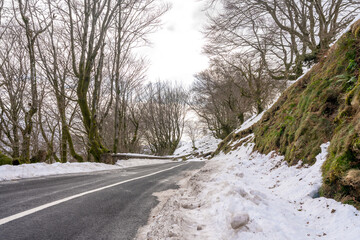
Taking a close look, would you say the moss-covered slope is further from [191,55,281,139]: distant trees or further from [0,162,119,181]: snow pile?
[191,55,281,139]: distant trees

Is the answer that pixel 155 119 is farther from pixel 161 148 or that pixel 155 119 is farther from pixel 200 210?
pixel 200 210

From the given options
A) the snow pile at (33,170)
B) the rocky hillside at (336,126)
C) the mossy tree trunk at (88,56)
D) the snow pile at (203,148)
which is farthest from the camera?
the snow pile at (203,148)

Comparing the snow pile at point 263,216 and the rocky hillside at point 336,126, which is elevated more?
the rocky hillside at point 336,126

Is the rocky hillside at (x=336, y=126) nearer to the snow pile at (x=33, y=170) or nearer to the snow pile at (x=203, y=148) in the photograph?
the snow pile at (x=33, y=170)

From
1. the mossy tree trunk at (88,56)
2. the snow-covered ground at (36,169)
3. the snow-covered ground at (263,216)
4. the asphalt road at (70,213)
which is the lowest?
the snow-covered ground at (263,216)

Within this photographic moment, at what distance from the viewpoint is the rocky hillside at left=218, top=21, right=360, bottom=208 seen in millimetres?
2535

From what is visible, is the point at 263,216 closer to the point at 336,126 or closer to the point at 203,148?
the point at 336,126

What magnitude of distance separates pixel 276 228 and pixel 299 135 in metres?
3.36

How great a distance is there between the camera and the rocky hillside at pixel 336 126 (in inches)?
99.8

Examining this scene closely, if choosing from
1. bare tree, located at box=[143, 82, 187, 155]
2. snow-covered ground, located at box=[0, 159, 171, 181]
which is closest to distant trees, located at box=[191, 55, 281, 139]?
bare tree, located at box=[143, 82, 187, 155]

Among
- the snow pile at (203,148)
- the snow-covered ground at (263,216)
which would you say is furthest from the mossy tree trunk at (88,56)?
the snow pile at (203,148)

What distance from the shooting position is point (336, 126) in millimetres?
3881

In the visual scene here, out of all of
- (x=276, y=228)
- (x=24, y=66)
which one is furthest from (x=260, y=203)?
(x=24, y=66)

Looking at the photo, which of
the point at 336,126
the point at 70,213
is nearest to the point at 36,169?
the point at 70,213
